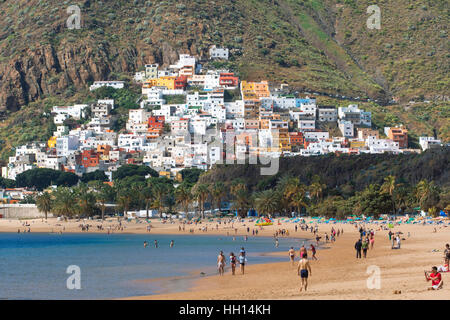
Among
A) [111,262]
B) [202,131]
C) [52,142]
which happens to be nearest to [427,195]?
[111,262]

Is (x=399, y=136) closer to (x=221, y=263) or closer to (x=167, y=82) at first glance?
(x=167, y=82)

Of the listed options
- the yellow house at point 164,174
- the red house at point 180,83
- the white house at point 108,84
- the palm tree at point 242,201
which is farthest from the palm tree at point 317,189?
the white house at point 108,84

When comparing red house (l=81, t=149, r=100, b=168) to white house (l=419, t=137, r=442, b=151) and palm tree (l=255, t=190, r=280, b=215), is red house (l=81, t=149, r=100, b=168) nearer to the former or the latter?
white house (l=419, t=137, r=442, b=151)

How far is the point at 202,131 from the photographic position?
15038cm

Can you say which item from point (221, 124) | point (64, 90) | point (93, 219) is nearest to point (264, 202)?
point (93, 219)

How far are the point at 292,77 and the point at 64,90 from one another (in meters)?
50.5

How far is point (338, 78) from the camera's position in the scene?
182 meters

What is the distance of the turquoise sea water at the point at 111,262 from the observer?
33.4 metres

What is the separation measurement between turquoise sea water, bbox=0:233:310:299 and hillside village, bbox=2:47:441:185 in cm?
5606

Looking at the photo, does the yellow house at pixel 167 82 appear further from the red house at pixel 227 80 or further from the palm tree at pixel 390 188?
the palm tree at pixel 390 188
